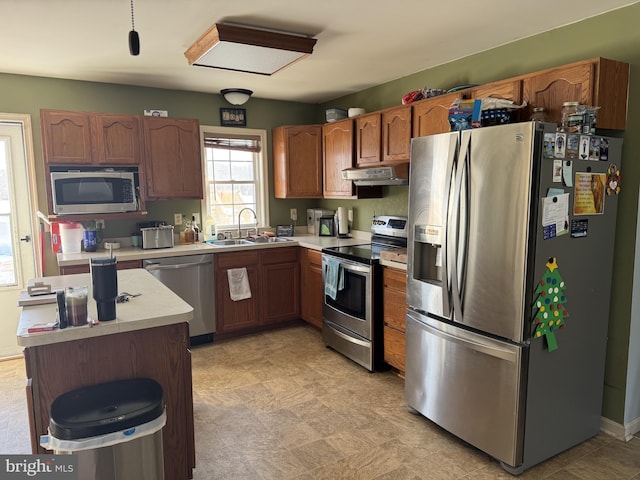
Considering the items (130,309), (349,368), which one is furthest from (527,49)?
(130,309)

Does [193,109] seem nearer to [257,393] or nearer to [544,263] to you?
[257,393]

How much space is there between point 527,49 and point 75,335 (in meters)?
3.17

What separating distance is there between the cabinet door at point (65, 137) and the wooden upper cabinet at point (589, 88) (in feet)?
11.4

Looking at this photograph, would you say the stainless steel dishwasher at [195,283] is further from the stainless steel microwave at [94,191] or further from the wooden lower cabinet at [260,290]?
the stainless steel microwave at [94,191]

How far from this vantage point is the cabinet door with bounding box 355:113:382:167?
3.90 meters

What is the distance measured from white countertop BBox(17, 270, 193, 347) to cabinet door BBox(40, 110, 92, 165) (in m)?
1.83

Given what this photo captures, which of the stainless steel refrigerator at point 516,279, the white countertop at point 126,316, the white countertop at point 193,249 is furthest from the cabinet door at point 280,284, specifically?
the stainless steel refrigerator at point 516,279

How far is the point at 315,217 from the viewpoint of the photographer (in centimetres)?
518

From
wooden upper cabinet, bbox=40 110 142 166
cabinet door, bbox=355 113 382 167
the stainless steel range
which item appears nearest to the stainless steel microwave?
wooden upper cabinet, bbox=40 110 142 166


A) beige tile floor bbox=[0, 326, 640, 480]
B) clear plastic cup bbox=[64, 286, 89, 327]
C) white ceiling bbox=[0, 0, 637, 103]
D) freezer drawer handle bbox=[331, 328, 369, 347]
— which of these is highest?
white ceiling bbox=[0, 0, 637, 103]

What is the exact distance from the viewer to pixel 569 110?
2293 mm

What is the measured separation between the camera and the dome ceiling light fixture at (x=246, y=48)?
→ 8.89ft

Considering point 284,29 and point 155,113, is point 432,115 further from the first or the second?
point 155,113

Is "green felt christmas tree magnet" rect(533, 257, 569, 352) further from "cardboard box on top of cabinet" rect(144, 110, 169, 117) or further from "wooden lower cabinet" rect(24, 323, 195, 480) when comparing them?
"cardboard box on top of cabinet" rect(144, 110, 169, 117)
